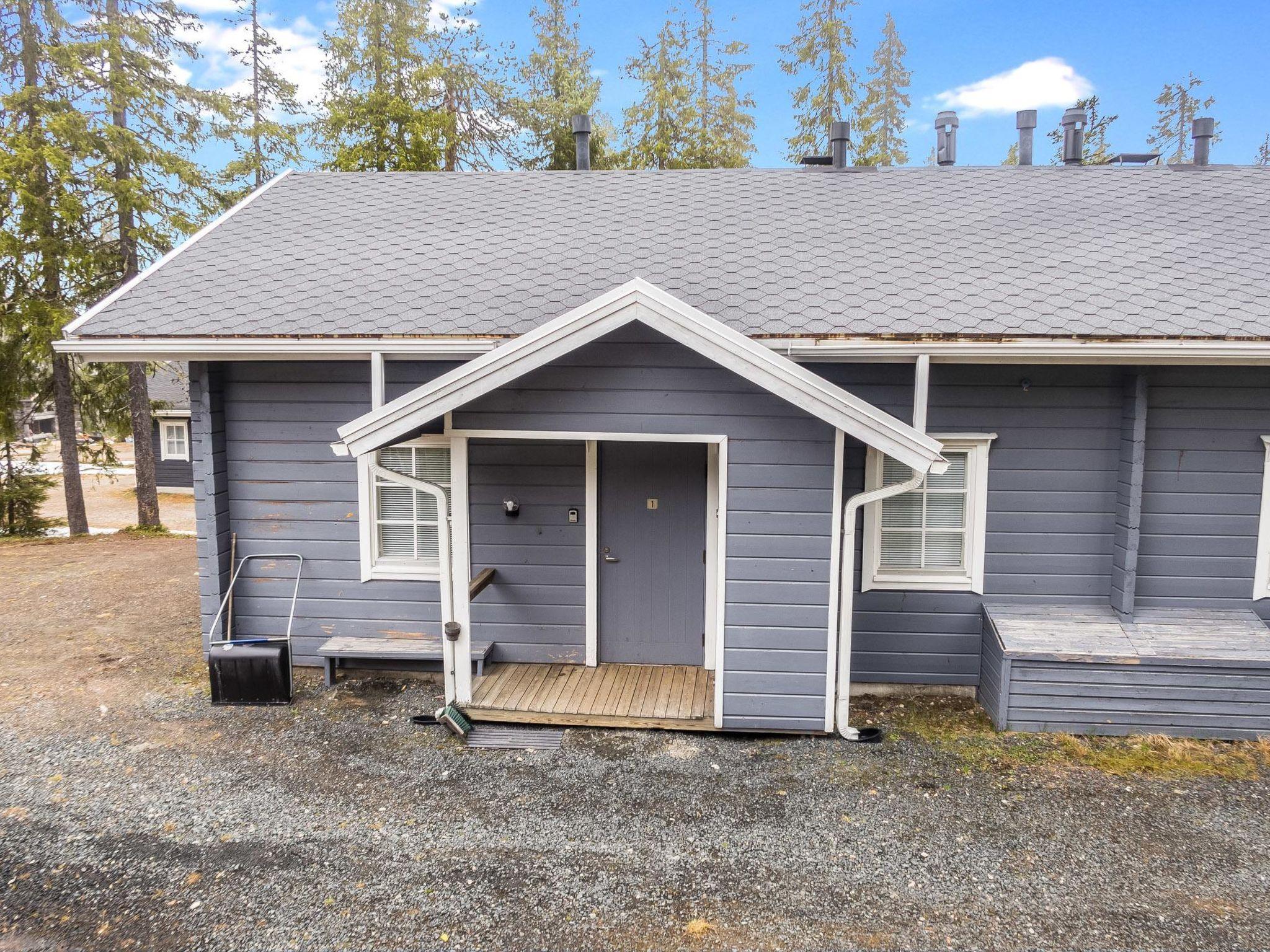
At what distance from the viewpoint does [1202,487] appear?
5.53 m

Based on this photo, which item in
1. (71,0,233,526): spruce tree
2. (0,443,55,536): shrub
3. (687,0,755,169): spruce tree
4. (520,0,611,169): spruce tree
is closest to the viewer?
(71,0,233,526): spruce tree

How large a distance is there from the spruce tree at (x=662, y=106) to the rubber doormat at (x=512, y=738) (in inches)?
585

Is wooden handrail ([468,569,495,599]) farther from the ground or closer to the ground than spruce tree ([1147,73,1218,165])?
closer to the ground

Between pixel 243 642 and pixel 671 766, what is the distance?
3.43m

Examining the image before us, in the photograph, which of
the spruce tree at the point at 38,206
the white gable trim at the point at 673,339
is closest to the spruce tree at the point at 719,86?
the spruce tree at the point at 38,206

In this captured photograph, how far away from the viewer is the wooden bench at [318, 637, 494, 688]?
19.5ft

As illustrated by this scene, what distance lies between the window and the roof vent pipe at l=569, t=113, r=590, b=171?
685 inches

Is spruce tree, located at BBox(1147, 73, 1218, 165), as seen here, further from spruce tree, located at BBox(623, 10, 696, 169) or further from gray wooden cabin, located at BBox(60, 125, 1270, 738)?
gray wooden cabin, located at BBox(60, 125, 1270, 738)

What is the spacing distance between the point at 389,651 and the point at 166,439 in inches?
781

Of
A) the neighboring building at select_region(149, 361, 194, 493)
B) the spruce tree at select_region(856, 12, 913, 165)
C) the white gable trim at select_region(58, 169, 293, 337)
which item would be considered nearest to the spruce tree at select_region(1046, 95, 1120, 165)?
the spruce tree at select_region(856, 12, 913, 165)

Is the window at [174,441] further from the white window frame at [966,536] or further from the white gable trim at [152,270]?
the white window frame at [966,536]

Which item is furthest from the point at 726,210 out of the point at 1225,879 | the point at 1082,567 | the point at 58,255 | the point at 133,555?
the point at 58,255

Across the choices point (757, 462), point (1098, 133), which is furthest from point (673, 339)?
point (1098, 133)

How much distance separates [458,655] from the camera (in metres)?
5.38
